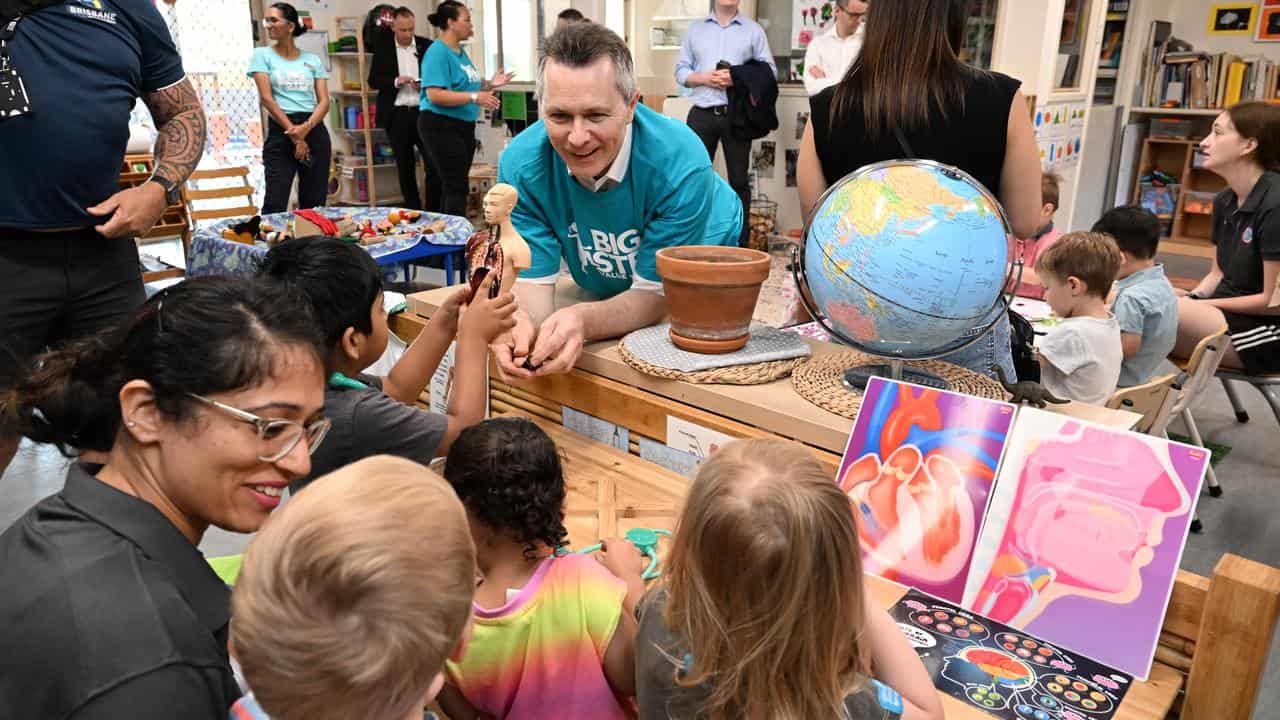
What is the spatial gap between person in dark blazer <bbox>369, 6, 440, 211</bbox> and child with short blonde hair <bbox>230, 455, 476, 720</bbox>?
6.77 m

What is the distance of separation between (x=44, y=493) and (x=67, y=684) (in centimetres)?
306

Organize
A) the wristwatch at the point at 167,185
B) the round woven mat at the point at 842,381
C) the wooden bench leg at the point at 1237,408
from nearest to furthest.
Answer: the round woven mat at the point at 842,381 → the wristwatch at the point at 167,185 → the wooden bench leg at the point at 1237,408

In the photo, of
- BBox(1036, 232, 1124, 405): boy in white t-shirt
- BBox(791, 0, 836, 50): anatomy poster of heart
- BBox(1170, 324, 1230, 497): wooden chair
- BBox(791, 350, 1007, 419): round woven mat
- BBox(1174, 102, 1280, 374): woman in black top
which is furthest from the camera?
BBox(791, 0, 836, 50): anatomy poster of heart

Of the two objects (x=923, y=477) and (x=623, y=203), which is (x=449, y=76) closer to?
(x=623, y=203)

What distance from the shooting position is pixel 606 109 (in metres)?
1.87

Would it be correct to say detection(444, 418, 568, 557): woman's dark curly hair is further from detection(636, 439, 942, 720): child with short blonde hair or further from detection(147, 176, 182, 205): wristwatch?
detection(147, 176, 182, 205): wristwatch

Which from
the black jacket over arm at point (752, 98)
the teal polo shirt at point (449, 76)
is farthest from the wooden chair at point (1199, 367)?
the teal polo shirt at point (449, 76)

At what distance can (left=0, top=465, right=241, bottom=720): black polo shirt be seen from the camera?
866 mm

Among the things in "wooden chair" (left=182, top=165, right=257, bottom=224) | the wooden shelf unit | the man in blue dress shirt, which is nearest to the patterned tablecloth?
"wooden chair" (left=182, top=165, right=257, bottom=224)

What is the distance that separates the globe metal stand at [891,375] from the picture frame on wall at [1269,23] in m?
7.56

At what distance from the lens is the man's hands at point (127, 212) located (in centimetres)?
214

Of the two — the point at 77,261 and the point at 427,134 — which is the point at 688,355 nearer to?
the point at 77,261

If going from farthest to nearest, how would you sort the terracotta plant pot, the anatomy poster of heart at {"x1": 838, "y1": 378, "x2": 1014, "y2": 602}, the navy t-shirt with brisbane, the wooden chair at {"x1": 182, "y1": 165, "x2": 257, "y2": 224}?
the wooden chair at {"x1": 182, "y1": 165, "x2": 257, "y2": 224} < the navy t-shirt with brisbane < the terracotta plant pot < the anatomy poster of heart at {"x1": 838, "y1": 378, "x2": 1014, "y2": 602}

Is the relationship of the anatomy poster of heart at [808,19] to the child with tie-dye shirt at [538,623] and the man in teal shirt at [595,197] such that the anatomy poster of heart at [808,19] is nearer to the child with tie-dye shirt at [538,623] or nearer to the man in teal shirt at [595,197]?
the man in teal shirt at [595,197]
